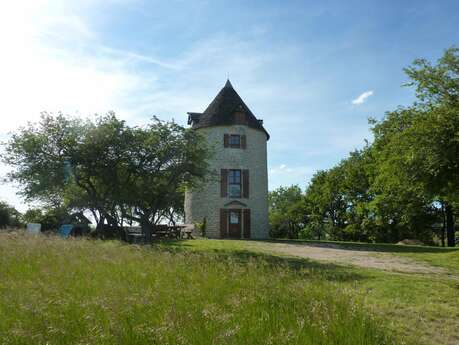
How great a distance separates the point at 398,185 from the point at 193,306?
1290 centimetres

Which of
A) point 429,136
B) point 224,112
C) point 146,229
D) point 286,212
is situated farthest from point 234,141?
point 286,212

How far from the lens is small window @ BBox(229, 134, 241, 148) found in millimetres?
29734

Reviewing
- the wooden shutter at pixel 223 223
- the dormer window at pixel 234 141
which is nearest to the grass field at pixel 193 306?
the wooden shutter at pixel 223 223

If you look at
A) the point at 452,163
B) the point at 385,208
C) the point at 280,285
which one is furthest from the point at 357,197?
the point at 280,285

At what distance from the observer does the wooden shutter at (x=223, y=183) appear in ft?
95.0

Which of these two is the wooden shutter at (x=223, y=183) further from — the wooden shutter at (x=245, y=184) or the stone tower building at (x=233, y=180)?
the wooden shutter at (x=245, y=184)

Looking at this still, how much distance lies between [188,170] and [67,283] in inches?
513

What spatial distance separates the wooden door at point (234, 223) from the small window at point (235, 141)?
4.93 m

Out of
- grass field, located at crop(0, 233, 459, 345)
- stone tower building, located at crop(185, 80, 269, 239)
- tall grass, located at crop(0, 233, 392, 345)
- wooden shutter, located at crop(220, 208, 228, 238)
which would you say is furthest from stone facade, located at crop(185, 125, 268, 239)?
tall grass, located at crop(0, 233, 392, 345)

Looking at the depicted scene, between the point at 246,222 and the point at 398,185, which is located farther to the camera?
the point at 246,222

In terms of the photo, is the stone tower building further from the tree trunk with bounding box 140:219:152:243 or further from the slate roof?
the tree trunk with bounding box 140:219:152:243

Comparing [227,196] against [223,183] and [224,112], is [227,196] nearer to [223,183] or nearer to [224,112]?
[223,183]

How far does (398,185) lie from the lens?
1537 cm

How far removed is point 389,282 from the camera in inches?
318
